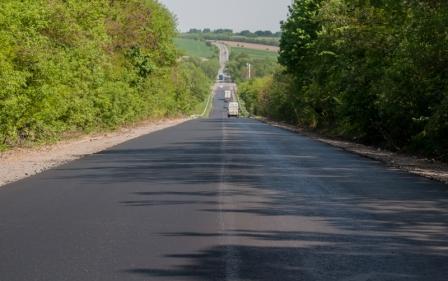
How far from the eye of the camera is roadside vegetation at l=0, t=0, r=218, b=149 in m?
23.4

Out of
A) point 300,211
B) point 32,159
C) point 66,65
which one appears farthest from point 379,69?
point 300,211

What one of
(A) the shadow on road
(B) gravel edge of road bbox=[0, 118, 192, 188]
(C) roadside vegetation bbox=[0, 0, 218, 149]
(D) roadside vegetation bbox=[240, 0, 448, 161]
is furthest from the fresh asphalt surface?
(C) roadside vegetation bbox=[0, 0, 218, 149]

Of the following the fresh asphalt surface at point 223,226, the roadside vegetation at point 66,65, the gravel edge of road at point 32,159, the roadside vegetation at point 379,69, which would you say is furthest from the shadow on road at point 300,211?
the roadside vegetation at point 66,65

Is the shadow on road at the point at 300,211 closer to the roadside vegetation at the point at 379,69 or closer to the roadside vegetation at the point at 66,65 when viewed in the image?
the roadside vegetation at the point at 379,69

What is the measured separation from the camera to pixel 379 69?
29.5 metres

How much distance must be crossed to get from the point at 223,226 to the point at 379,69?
21246 millimetres

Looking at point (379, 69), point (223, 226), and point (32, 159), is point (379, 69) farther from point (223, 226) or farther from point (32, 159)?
point (223, 226)

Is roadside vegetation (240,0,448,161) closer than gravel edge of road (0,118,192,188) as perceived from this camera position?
No

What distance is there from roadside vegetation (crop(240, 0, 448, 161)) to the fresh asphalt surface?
4.41 m

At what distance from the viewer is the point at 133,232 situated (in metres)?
9.44

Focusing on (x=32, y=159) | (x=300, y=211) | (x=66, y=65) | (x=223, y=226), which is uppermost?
(x=66, y=65)

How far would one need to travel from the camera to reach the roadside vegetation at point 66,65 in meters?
23.4

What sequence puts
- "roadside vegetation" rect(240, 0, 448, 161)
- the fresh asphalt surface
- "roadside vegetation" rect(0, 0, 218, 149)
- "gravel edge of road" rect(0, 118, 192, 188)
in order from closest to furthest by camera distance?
the fresh asphalt surface
"gravel edge of road" rect(0, 118, 192, 188)
"roadside vegetation" rect(240, 0, 448, 161)
"roadside vegetation" rect(0, 0, 218, 149)

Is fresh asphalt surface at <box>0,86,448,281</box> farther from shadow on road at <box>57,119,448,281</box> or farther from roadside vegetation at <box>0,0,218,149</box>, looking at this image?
roadside vegetation at <box>0,0,218,149</box>
